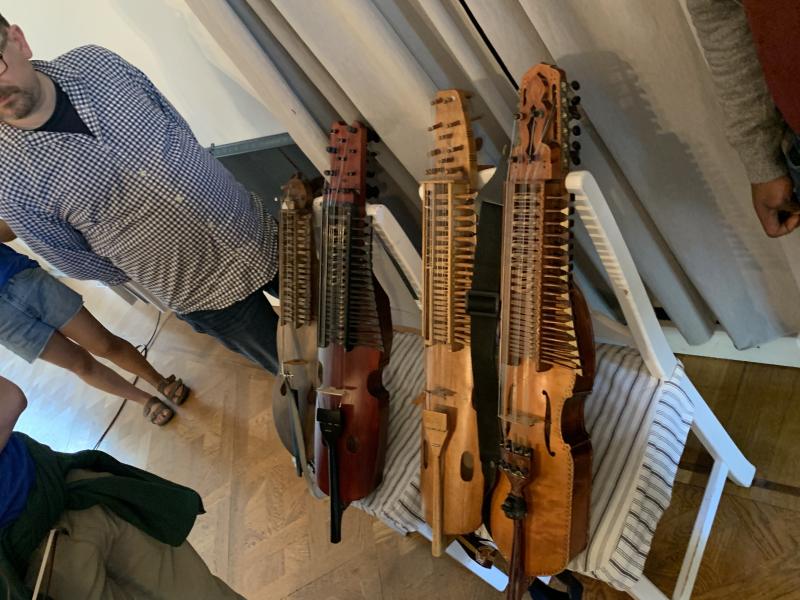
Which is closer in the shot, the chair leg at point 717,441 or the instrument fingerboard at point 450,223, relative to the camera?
the instrument fingerboard at point 450,223

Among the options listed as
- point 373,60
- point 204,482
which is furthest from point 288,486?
point 373,60

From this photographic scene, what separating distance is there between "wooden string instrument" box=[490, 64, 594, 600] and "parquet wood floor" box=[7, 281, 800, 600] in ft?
1.84

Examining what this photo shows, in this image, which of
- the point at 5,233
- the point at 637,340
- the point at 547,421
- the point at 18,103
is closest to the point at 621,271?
the point at 637,340

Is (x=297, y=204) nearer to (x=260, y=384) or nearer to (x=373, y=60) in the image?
(x=373, y=60)

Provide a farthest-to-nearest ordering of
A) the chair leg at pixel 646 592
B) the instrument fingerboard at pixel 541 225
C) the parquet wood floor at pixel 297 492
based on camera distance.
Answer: the parquet wood floor at pixel 297 492
the chair leg at pixel 646 592
the instrument fingerboard at pixel 541 225

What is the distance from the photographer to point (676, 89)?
0.91 metres

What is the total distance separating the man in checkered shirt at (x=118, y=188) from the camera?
Answer: 1.12 metres

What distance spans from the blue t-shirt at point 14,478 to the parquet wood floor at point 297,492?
91 cm

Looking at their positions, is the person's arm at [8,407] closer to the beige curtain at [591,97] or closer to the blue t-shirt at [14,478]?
the blue t-shirt at [14,478]

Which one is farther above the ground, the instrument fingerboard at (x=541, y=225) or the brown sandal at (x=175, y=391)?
the instrument fingerboard at (x=541, y=225)

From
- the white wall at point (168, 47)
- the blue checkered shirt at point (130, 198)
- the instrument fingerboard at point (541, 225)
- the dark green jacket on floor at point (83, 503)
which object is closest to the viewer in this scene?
the instrument fingerboard at point (541, 225)

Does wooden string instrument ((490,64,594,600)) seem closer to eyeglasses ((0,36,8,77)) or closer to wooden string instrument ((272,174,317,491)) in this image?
wooden string instrument ((272,174,317,491))

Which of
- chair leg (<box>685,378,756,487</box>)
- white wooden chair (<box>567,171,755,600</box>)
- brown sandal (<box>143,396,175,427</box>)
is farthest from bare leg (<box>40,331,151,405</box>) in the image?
chair leg (<box>685,378,756,487</box>)

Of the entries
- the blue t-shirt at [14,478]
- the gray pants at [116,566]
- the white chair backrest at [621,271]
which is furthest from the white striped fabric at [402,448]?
the blue t-shirt at [14,478]
